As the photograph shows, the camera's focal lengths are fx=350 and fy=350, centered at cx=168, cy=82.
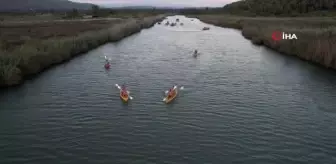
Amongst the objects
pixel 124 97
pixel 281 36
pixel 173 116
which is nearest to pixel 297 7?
pixel 281 36

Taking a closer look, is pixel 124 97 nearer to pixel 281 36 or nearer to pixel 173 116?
pixel 173 116

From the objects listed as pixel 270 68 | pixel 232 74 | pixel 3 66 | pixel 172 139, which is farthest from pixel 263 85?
pixel 3 66

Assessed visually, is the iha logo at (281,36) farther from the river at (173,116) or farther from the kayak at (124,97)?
the kayak at (124,97)

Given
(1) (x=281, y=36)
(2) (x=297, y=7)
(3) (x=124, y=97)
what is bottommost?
(3) (x=124, y=97)

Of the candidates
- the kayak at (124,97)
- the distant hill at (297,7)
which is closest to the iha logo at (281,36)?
the kayak at (124,97)

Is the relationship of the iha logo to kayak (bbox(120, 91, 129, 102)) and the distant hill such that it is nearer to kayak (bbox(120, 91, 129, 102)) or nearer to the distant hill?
kayak (bbox(120, 91, 129, 102))

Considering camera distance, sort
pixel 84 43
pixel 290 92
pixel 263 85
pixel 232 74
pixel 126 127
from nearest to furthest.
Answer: pixel 126 127, pixel 290 92, pixel 263 85, pixel 232 74, pixel 84 43

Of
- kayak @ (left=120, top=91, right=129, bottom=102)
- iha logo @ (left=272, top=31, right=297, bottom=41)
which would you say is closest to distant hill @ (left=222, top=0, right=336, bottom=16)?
iha logo @ (left=272, top=31, right=297, bottom=41)

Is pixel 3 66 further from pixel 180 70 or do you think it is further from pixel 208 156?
pixel 208 156
